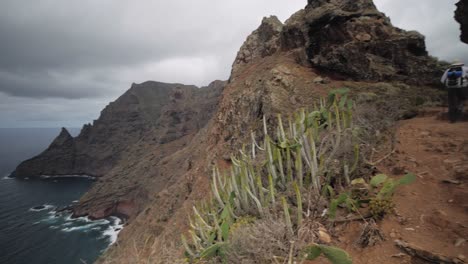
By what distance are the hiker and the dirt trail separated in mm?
755

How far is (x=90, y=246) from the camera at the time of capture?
38031mm

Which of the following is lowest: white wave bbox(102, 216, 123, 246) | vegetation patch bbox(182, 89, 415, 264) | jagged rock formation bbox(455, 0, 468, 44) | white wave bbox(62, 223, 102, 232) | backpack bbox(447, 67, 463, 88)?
white wave bbox(102, 216, 123, 246)

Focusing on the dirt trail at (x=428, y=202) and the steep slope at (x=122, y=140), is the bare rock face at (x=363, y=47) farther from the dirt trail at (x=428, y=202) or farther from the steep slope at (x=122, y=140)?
the steep slope at (x=122, y=140)

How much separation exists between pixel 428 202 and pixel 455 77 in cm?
445

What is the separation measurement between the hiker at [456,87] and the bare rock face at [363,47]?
3.74 metres

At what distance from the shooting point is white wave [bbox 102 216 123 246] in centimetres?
4070

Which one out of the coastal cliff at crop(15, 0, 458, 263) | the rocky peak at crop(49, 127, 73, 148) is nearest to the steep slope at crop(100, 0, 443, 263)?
the coastal cliff at crop(15, 0, 458, 263)

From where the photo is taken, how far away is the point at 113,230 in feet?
147

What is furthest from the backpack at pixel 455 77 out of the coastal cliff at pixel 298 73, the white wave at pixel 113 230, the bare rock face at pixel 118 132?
the bare rock face at pixel 118 132

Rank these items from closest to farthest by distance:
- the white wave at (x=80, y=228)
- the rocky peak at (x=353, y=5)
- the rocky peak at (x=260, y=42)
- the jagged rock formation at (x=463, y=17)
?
the jagged rock formation at (x=463, y=17) < the rocky peak at (x=353, y=5) < the rocky peak at (x=260, y=42) < the white wave at (x=80, y=228)

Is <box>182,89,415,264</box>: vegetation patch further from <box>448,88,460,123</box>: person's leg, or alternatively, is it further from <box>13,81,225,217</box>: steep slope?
<box>13,81,225,217</box>: steep slope

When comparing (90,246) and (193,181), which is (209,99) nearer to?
(90,246)

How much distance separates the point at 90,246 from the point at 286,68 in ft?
136

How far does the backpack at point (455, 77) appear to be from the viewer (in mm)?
6160
